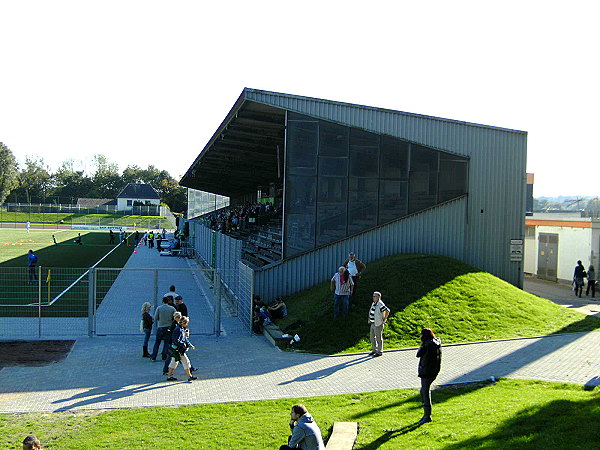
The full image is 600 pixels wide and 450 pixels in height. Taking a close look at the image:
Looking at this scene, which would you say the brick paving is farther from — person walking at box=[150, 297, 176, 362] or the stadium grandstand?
the stadium grandstand

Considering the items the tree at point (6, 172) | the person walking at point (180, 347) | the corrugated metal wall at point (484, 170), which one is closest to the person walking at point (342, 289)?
the person walking at point (180, 347)

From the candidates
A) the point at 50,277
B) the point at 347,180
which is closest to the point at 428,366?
the point at 347,180

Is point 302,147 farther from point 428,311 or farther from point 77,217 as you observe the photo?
point 77,217

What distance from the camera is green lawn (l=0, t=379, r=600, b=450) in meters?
7.37

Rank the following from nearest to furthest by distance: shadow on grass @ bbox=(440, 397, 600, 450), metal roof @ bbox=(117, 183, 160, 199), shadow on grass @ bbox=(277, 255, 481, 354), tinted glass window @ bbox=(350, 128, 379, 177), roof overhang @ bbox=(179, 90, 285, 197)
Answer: shadow on grass @ bbox=(440, 397, 600, 450) → shadow on grass @ bbox=(277, 255, 481, 354) → tinted glass window @ bbox=(350, 128, 379, 177) → roof overhang @ bbox=(179, 90, 285, 197) → metal roof @ bbox=(117, 183, 160, 199)

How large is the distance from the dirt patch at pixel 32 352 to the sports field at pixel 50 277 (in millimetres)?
1278

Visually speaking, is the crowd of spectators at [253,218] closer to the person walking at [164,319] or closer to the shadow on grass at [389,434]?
the person walking at [164,319]

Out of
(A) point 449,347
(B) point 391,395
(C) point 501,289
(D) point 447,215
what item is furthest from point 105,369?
(D) point 447,215

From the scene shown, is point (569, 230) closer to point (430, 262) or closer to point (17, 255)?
point (430, 262)

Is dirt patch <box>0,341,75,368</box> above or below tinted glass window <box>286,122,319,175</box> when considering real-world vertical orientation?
below

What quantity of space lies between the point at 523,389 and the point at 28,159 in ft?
546

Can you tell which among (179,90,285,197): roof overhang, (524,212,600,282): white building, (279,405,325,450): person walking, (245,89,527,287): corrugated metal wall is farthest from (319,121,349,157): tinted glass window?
(279,405,325,450): person walking

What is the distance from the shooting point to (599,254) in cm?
2598

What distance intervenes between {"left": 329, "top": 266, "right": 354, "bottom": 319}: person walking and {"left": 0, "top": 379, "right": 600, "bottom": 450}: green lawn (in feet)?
15.3
